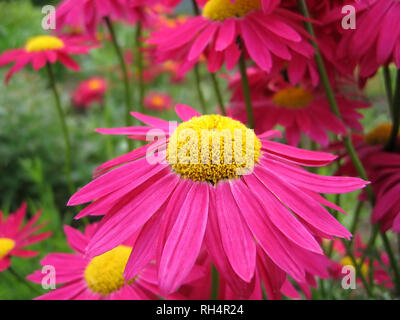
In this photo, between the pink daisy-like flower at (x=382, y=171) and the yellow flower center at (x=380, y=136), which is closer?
the pink daisy-like flower at (x=382, y=171)

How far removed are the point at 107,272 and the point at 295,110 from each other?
42 centimetres

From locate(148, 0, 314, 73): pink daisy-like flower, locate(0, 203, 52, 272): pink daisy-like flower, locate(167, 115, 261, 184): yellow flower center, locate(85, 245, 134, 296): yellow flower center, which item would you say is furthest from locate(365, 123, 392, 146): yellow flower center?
locate(0, 203, 52, 272): pink daisy-like flower

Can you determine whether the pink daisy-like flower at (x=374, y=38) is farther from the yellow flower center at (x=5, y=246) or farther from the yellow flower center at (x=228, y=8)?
the yellow flower center at (x=5, y=246)

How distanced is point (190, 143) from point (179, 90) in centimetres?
198

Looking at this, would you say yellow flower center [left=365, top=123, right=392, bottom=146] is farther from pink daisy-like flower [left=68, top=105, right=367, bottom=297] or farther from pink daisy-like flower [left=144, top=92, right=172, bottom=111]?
pink daisy-like flower [left=144, top=92, right=172, bottom=111]

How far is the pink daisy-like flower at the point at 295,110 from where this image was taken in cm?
61

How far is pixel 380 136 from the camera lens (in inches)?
26.5

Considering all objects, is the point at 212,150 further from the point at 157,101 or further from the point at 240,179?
the point at 157,101

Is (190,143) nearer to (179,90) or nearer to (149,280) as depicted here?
(149,280)

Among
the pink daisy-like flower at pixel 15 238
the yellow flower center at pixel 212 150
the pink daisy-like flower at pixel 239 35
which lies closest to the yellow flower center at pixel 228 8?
the pink daisy-like flower at pixel 239 35

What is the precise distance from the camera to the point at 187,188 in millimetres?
382

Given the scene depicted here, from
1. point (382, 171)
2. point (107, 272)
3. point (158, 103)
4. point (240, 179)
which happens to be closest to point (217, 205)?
point (240, 179)

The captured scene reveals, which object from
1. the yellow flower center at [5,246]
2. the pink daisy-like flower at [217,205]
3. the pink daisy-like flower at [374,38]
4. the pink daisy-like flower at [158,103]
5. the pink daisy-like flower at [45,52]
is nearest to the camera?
the pink daisy-like flower at [217,205]
